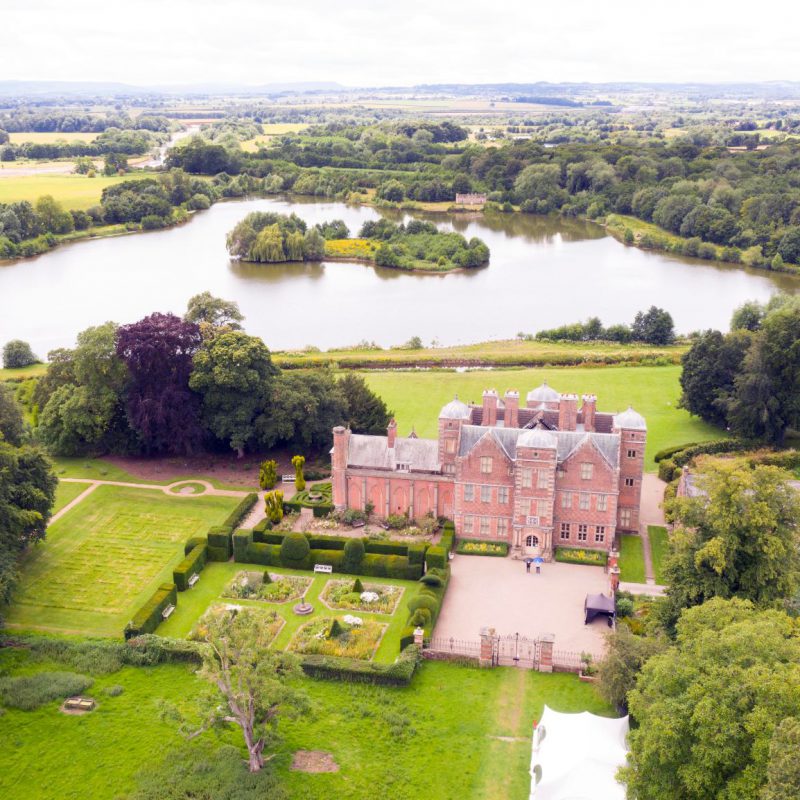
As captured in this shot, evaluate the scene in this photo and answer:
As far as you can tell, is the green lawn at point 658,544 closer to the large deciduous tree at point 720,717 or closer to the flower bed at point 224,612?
the large deciduous tree at point 720,717

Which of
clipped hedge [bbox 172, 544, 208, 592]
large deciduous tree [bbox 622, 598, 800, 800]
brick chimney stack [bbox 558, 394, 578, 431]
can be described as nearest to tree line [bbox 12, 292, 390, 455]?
clipped hedge [bbox 172, 544, 208, 592]

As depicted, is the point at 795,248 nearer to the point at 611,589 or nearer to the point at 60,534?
the point at 611,589

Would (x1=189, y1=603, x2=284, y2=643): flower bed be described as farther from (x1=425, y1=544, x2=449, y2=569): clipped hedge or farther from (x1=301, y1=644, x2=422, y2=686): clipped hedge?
(x1=425, y1=544, x2=449, y2=569): clipped hedge

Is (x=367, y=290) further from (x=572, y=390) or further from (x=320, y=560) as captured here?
(x=320, y=560)

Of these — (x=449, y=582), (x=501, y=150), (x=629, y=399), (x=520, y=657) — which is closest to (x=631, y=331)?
(x=629, y=399)

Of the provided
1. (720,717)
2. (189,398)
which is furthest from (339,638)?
(189,398)

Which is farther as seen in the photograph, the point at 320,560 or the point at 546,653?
the point at 320,560
